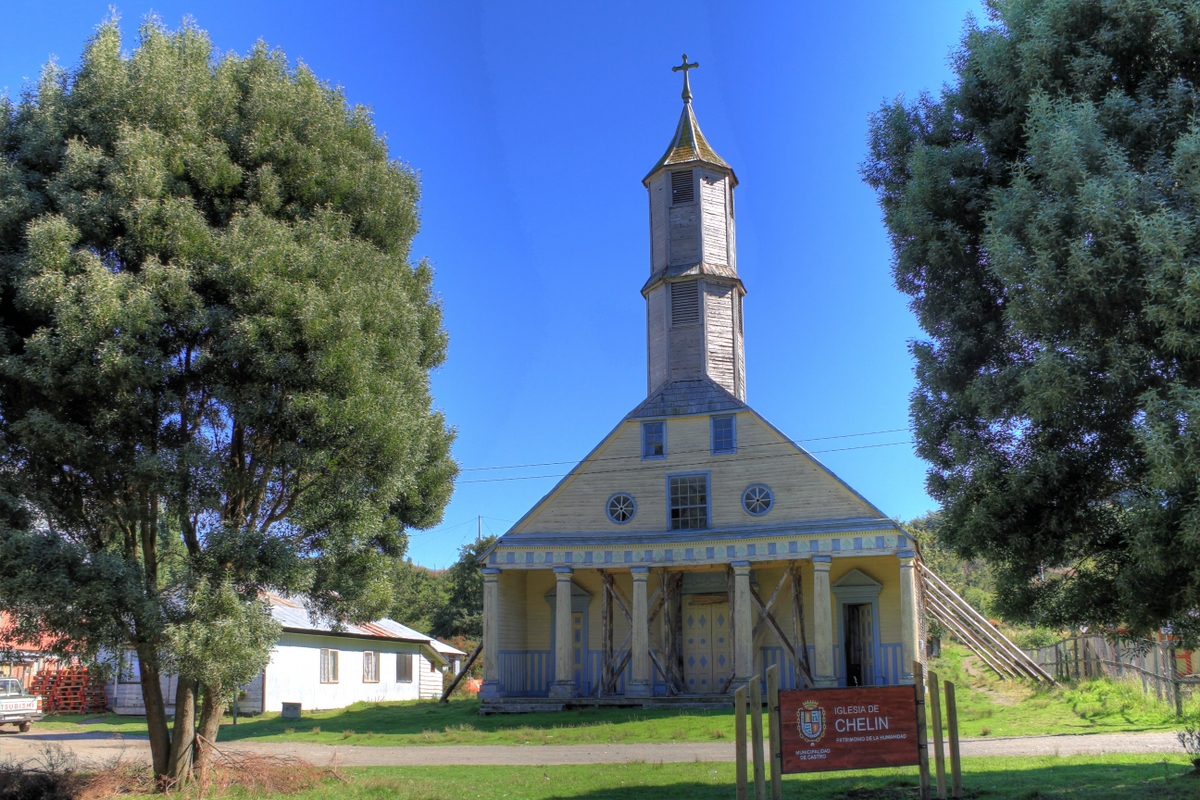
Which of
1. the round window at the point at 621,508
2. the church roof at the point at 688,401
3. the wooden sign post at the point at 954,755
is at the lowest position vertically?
the wooden sign post at the point at 954,755

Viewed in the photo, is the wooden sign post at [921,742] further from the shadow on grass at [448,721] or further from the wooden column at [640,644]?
the wooden column at [640,644]

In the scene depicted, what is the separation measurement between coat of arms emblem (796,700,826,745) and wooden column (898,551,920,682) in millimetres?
14329

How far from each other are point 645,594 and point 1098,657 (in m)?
12.7

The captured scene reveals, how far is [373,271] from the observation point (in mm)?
14664

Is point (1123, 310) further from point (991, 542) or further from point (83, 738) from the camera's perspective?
point (83, 738)

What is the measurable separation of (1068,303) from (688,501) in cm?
1755

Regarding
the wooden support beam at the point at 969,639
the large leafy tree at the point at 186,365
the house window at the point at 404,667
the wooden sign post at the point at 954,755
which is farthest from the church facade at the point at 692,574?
the house window at the point at 404,667

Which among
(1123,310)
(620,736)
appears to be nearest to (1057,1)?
(1123,310)

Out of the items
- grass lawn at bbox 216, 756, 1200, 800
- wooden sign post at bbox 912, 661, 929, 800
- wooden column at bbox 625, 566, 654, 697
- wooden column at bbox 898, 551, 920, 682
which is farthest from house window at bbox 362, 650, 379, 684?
wooden sign post at bbox 912, 661, 929, 800

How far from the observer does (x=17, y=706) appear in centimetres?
2667

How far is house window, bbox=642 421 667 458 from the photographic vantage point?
27094mm

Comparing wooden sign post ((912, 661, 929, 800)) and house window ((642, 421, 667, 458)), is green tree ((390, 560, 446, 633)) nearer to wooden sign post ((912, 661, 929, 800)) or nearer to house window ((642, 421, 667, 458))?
house window ((642, 421, 667, 458))

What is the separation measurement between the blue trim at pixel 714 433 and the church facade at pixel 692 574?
31 millimetres

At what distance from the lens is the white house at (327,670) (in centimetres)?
3130
